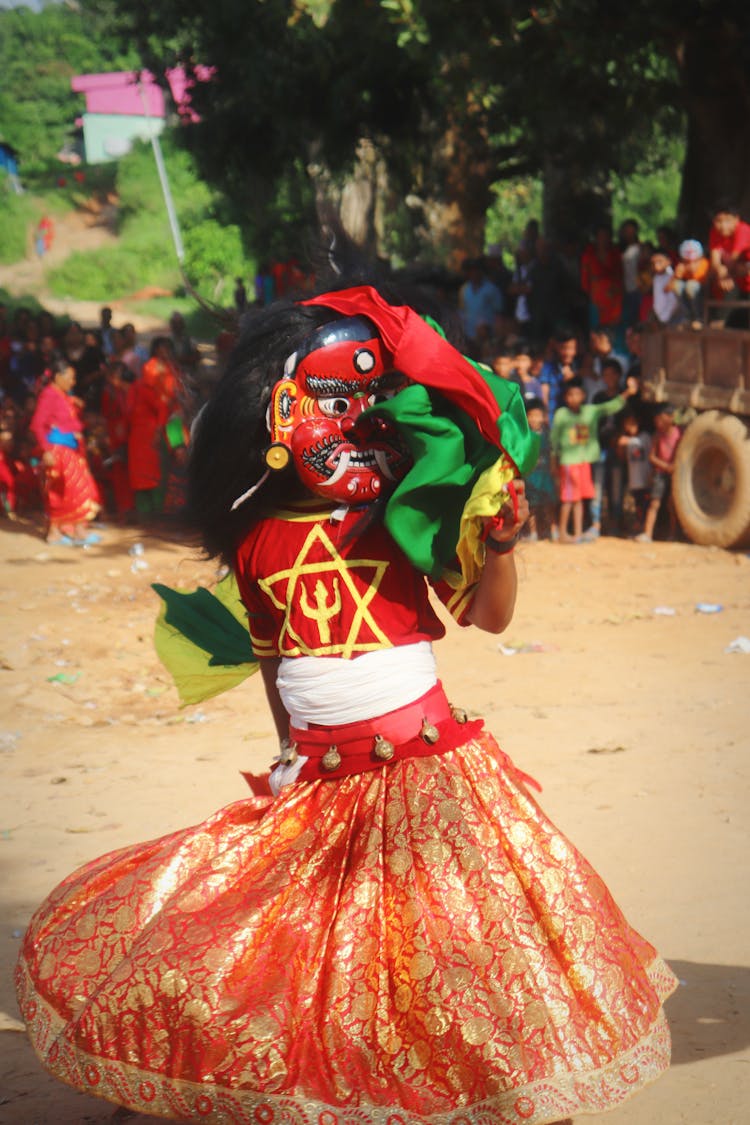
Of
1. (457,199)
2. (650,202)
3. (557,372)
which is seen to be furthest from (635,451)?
(650,202)

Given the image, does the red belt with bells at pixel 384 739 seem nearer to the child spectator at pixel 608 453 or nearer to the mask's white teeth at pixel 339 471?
the mask's white teeth at pixel 339 471

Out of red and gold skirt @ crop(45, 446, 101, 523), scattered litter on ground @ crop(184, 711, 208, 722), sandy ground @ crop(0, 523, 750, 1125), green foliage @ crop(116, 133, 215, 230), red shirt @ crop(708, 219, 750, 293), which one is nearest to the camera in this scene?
→ sandy ground @ crop(0, 523, 750, 1125)

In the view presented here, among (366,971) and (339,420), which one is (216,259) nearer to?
(339,420)

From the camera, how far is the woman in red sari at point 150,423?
12789mm

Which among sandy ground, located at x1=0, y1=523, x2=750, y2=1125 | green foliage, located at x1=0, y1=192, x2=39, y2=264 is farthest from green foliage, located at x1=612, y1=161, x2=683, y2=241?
sandy ground, located at x1=0, y1=523, x2=750, y2=1125

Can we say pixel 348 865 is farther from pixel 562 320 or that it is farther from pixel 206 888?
pixel 562 320

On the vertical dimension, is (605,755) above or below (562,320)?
below

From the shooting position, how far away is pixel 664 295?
460 inches

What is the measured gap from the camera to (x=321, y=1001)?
2.68m

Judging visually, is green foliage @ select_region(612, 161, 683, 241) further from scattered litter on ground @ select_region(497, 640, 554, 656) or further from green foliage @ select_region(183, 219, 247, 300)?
scattered litter on ground @ select_region(497, 640, 554, 656)

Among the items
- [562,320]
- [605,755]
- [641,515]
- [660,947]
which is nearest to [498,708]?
[605,755]

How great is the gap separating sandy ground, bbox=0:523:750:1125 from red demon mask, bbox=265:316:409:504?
0.62 meters

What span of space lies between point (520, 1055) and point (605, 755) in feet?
12.1

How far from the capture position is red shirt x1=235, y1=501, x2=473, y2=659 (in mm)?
2951
